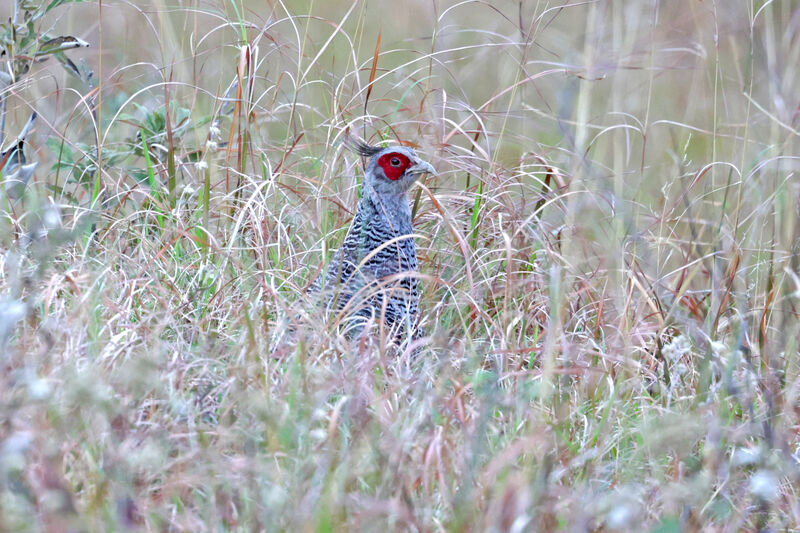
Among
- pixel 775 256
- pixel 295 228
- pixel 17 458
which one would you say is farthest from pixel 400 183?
pixel 17 458

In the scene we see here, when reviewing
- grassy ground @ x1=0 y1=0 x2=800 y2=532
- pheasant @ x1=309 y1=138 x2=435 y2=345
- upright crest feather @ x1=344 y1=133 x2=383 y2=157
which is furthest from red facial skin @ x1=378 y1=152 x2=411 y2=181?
grassy ground @ x1=0 y1=0 x2=800 y2=532

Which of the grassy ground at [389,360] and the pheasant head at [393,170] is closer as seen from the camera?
the grassy ground at [389,360]

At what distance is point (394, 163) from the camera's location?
369 cm

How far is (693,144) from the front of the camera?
768 centimetres

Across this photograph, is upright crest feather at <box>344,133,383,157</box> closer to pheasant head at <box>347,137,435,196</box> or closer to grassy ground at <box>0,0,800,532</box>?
pheasant head at <box>347,137,435,196</box>

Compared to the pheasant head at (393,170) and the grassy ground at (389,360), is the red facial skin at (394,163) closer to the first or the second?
the pheasant head at (393,170)

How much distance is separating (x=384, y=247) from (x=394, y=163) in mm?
438

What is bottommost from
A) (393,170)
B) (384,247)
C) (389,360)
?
(389,360)

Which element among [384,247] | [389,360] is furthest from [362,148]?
[389,360]

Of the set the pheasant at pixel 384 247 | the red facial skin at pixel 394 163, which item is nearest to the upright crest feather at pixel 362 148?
the pheasant at pixel 384 247

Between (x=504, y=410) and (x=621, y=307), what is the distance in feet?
2.69

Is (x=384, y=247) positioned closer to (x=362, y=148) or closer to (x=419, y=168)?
(x=419, y=168)

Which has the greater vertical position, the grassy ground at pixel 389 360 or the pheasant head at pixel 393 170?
the pheasant head at pixel 393 170

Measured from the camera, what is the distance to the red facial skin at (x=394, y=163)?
3688 millimetres
